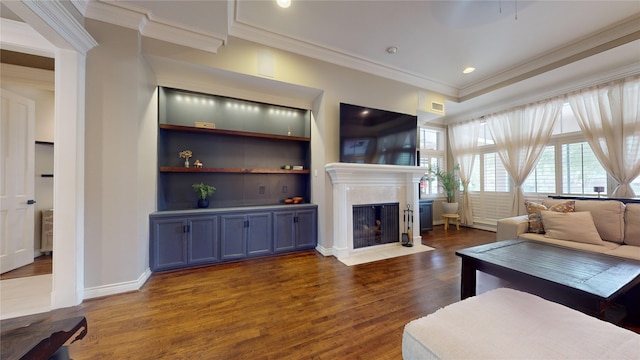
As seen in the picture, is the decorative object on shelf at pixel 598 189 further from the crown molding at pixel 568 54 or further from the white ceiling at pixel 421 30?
the crown molding at pixel 568 54

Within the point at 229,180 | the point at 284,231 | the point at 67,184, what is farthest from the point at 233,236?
the point at 67,184

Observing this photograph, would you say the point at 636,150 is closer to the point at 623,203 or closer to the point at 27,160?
the point at 623,203

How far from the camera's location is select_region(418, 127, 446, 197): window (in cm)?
553

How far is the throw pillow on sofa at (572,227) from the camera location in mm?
2391

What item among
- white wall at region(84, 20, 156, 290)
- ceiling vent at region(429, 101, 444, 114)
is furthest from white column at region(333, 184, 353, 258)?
ceiling vent at region(429, 101, 444, 114)

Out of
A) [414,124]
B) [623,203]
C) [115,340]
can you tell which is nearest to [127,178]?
[115,340]

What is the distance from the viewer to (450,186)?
5.30 m

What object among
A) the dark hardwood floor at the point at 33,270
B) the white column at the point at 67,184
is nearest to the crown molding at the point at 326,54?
the white column at the point at 67,184

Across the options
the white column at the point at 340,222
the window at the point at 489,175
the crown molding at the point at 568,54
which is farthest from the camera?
the window at the point at 489,175

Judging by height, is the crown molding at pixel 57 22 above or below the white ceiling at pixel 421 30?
below

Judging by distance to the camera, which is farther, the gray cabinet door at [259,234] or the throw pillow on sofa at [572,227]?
the gray cabinet door at [259,234]

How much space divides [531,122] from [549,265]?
3.86 metres

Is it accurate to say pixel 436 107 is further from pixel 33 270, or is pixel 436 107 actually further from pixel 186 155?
pixel 33 270

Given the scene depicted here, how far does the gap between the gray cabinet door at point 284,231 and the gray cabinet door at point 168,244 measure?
1.21m
